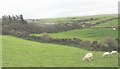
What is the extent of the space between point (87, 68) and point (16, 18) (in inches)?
3845

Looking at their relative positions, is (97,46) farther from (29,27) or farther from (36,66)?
(29,27)

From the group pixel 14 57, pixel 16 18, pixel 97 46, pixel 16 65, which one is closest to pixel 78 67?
pixel 16 65

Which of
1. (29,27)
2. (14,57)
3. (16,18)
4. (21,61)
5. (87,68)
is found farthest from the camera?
(16,18)

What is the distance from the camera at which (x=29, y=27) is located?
4188 inches

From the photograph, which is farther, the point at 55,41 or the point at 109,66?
the point at 55,41

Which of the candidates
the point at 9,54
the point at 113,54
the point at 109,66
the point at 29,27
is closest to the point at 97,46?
the point at 113,54

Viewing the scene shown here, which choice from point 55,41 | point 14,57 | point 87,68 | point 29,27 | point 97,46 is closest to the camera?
point 87,68

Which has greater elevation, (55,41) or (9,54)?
(9,54)

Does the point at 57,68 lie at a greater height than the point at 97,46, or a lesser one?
greater

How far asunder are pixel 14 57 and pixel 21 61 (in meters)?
3.16

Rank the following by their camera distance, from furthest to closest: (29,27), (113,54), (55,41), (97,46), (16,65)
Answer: (29,27), (55,41), (97,46), (113,54), (16,65)

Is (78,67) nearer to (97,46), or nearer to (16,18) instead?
(97,46)

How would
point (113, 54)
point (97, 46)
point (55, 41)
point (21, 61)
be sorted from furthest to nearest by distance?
point (55, 41) → point (97, 46) → point (113, 54) → point (21, 61)

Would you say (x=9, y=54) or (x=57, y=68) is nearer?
(x=57, y=68)
